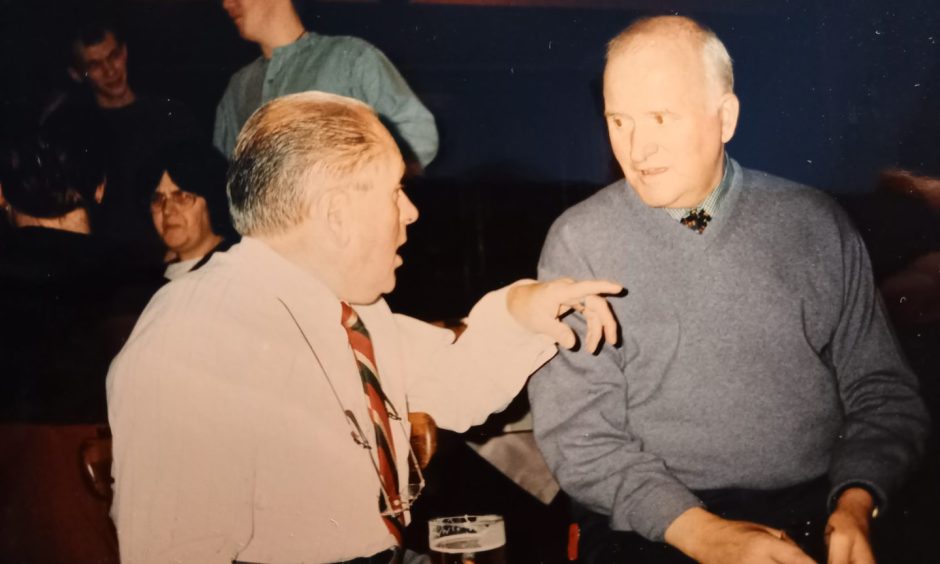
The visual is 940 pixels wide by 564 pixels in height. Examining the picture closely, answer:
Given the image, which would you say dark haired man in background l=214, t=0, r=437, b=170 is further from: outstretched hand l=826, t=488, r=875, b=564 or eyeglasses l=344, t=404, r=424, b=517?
outstretched hand l=826, t=488, r=875, b=564

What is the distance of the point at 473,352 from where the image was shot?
1.62m

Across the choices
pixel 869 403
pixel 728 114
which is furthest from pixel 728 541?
pixel 728 114

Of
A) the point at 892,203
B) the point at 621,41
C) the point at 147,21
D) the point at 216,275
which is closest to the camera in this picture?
the point at 216,275

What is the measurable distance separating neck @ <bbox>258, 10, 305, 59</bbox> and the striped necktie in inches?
25.7

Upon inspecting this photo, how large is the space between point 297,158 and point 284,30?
18.4 inches

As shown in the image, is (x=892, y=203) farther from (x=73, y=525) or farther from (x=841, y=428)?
(x=73, y=525)

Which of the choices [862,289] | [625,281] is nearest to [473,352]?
[625,281]

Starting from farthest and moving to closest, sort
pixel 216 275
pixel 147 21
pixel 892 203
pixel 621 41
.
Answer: pixel 892 203 → pixel 147 21 → pixel 621 41 → pixel 216 275

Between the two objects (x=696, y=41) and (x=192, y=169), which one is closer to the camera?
(x=696, y=41)

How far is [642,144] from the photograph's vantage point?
5.00 ft

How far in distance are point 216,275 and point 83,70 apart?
27.6 inches

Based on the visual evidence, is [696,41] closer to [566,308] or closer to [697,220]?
[697,220]

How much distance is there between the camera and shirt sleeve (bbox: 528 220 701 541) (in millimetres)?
1472

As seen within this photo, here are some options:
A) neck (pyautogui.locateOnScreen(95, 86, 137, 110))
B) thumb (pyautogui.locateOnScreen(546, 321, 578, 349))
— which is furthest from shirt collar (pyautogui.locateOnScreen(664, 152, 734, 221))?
neck (pyautogui.locateOnScreen(95, 86, 137, 110))
